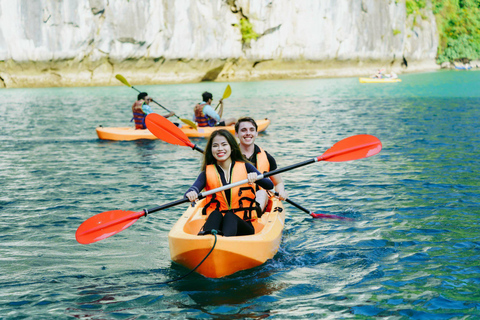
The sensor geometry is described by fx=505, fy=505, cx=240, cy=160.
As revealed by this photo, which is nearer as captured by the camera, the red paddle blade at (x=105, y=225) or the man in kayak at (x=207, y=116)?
the red paddle blade at (x=105, y=225)

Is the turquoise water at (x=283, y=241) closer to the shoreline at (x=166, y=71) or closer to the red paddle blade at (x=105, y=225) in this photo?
the red paddle blade at (x=105, y=225)

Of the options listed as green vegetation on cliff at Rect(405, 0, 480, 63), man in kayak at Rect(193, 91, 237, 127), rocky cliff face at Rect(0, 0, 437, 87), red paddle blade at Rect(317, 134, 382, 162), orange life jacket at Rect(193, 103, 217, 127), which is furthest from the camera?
green vegetation on cliff at Rect(405, 0, 480, 63)

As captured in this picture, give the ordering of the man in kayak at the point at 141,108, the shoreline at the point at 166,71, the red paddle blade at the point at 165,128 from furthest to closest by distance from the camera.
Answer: the shoreline at the point at 166,71, the man in kayak at the point at 141,108, the red paddle blade at the point at 165,128

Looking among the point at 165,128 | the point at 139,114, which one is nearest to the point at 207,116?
the point at 139,114

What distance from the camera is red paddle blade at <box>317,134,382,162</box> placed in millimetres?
5176

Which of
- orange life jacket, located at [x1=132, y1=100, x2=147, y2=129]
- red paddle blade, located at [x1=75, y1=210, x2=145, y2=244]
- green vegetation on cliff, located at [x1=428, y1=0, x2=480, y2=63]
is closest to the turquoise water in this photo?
red paddle blade, located at [x1=75, y1=210, x2=145, y2=244]

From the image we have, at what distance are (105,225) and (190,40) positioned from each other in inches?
1358

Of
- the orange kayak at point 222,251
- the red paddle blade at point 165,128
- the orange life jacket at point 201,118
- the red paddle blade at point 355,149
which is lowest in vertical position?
the orange kayak at point 222,251

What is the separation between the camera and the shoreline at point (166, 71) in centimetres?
3362

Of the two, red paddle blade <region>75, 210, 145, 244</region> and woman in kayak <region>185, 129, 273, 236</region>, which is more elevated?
woman in kayak <region>185, 129, 273, 236</region>

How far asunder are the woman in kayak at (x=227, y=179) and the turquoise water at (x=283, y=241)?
0.55 metres

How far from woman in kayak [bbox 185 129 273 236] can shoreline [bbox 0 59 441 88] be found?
31.8 m

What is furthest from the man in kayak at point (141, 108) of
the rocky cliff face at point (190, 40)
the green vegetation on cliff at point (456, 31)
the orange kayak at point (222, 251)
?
the green vegetation on cliff at point (456, 31)

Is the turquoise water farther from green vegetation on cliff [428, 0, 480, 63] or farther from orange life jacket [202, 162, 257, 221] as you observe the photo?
green vegetation on cliff [428, 0, 480, 63]
